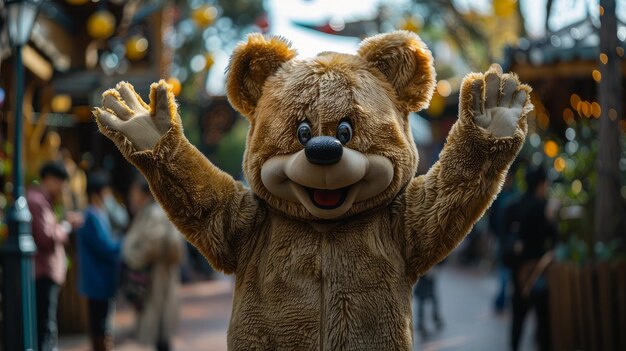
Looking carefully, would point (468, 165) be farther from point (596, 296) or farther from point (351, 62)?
point (596, 296)

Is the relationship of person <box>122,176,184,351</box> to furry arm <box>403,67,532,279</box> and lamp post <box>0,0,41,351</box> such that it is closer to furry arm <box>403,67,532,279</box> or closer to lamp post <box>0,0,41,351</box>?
lamp post <box>0,0,41,351</box>

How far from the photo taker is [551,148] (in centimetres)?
1094

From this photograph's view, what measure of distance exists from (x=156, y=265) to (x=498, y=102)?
4057 mm

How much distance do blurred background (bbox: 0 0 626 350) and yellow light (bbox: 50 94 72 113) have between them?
7 cm

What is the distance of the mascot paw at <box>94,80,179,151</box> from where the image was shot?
3.41m

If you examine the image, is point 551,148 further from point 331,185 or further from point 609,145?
point 331,185

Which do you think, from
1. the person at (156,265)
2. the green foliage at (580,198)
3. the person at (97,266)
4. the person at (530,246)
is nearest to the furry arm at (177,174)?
the person at (156,265)

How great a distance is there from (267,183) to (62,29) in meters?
13.2

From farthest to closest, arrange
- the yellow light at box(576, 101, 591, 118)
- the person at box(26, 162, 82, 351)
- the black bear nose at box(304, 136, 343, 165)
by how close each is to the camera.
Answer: the yellow light at box(576, 101, 591, 118) < the person at box(26, 162, 82, 351) < the black bear nose at box(304, 136, 343, 165)

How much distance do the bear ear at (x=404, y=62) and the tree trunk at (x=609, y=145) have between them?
447 cm

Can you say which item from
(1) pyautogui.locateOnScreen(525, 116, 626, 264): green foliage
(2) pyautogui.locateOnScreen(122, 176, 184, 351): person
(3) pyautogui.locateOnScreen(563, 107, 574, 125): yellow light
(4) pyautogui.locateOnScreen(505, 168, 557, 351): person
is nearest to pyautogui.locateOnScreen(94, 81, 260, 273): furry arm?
(2) pyautogui.locateOnScreen(122, 176, 184, 351): person

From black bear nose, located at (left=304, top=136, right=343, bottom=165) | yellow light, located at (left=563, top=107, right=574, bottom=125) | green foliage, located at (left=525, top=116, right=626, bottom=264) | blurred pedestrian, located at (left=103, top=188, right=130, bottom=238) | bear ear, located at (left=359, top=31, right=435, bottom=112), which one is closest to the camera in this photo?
black bear nose, located at (left=304, top=136, right=343, bottom=165)

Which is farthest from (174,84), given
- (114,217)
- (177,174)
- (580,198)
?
(580,198)

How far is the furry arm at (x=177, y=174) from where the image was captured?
342cm
